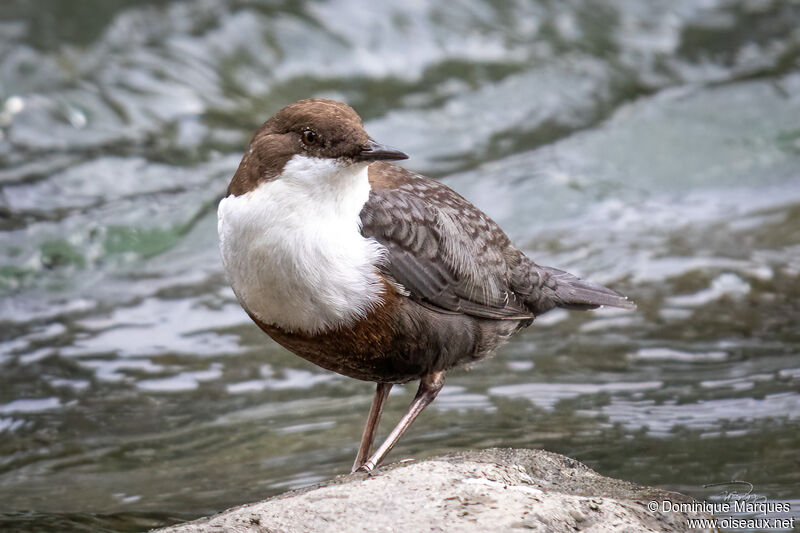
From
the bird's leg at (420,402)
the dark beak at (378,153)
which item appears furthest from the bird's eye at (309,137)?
the bird's leg at (420,402)

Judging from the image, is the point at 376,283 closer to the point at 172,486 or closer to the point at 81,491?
the point at 172,486

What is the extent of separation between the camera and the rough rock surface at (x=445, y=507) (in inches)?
112

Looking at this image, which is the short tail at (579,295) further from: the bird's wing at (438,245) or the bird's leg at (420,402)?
the bird's leg at (420,402)

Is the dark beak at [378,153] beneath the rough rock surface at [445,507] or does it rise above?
above

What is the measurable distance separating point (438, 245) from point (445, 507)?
1121mm

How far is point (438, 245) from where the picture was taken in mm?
3742

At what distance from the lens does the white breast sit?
3.32 metres

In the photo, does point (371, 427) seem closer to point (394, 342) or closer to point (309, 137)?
point (394, 342)

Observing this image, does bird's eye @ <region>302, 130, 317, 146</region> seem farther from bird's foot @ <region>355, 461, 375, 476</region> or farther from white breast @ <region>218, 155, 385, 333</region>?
bird's foot @ <region>355, 461, 375, 476</region>

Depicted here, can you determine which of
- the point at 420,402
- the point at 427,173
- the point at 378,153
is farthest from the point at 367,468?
the point at 427,173

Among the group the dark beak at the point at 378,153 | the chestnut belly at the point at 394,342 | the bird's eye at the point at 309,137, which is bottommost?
the chestnut belly at the point at 394,342

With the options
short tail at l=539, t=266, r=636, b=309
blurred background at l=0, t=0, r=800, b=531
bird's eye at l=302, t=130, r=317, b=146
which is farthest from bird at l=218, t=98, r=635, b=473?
blurred background at l=0, t=0, r=800, b=531

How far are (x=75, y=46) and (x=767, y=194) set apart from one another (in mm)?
6234

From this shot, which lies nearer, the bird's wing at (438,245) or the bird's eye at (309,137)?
the bird's eye at (309,137)
